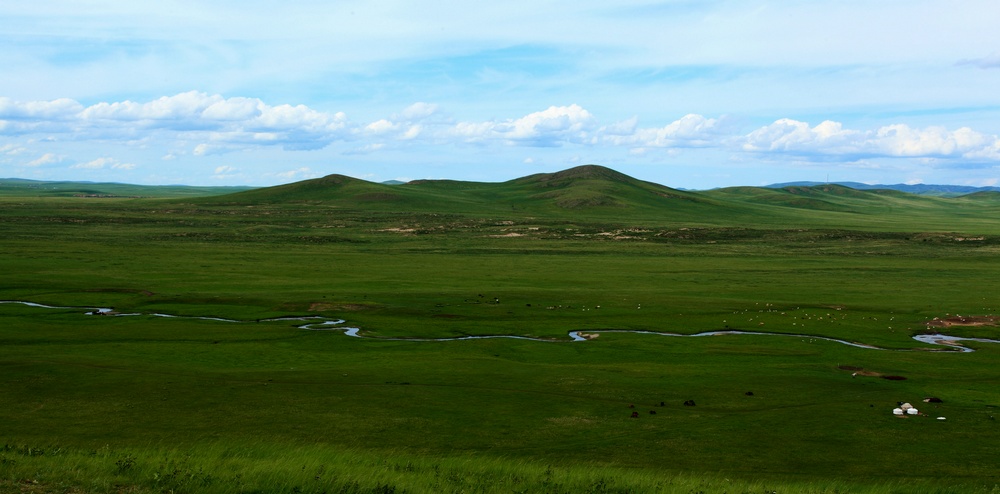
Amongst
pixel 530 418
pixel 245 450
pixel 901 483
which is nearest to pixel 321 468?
pixel 245 450

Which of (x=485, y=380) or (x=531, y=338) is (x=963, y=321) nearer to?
(x=531, y=338)

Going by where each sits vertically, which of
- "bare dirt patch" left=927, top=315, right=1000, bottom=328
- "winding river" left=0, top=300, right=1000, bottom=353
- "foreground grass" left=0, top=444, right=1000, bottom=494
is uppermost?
"foreground grass" left=0, top=444, right=1000, bottom=494

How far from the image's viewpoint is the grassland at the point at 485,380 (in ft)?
75.8

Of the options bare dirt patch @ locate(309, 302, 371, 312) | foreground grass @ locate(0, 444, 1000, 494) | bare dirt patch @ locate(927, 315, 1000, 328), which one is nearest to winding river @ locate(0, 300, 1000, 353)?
bare dirt patch @ locate(309, 302, 371, 312)

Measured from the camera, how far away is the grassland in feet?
75.8

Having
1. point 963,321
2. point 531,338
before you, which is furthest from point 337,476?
point 963,321

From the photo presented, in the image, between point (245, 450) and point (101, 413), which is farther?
point (101, 413)

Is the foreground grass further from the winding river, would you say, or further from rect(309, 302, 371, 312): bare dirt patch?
rect(309, 302, 371, 312): bare dirt patch

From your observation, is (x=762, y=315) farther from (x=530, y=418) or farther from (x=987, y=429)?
(x=530, y=418)

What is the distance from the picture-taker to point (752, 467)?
2725 cm

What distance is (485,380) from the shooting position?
41469 millimetres

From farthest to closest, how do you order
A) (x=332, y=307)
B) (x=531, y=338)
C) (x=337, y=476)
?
(x=332, y=307) < (x=531, y=338) < (x=337, y=476)

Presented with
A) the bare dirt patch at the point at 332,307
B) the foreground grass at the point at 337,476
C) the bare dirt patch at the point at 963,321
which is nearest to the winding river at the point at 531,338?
the bare dirt patch at the point at 332,307

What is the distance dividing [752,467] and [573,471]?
7947 mm
